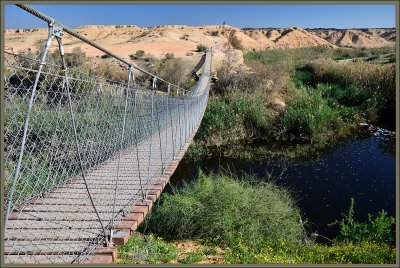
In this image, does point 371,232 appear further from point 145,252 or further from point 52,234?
point 52,234

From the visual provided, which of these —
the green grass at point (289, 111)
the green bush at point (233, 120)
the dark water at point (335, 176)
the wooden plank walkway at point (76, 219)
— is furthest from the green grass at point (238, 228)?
the green bush at point (233, 120)

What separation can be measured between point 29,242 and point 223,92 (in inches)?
416

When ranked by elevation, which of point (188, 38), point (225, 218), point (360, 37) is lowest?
point (225, 218)

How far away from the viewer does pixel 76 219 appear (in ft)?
7.30

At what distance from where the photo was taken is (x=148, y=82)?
39.5ft

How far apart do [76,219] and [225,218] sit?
2.84 metres

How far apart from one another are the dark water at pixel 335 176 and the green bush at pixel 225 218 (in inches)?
37.9

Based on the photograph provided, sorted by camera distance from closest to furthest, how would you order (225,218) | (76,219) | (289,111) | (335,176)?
(76,219), (225,218), (335,176), (289,111)

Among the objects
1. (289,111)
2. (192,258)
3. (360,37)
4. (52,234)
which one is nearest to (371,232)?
(192,258)

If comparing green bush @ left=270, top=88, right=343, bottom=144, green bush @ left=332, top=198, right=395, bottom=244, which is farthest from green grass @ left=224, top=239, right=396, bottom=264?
green bush @ left=270, top=88, right=343, bottom=144

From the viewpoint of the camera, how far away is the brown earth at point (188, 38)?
17.5m

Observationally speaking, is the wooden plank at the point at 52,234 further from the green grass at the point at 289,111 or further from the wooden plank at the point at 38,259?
the green grass at the point at 289,111

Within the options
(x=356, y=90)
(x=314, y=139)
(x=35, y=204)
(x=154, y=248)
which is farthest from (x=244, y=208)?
(x=356, y=90)

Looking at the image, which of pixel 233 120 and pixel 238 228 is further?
pixel 233 120
